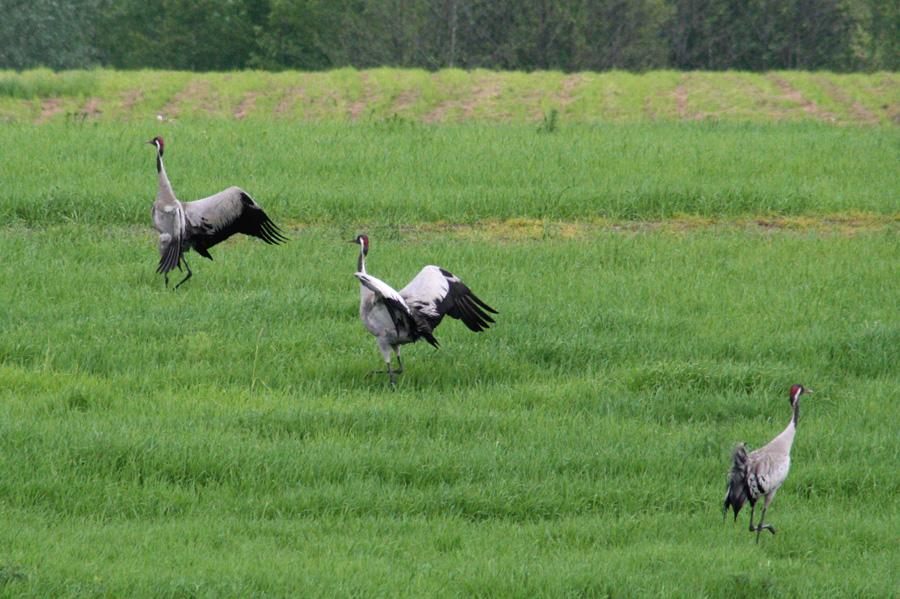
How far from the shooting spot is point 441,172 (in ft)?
59.2

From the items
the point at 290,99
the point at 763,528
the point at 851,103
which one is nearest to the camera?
the point at 763,528

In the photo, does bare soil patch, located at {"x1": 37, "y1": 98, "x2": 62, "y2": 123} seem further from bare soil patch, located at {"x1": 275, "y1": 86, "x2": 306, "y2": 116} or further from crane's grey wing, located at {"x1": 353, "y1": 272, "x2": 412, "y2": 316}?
crane's grey wing, located at {"x1": 353, "y1": 272, "x2": 412, "y2": 316}

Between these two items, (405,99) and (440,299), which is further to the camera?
(405,99)

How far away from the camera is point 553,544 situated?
694cm

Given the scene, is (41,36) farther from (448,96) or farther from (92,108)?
(448,96)

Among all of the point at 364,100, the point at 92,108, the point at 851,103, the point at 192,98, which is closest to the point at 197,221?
the point at 92,108

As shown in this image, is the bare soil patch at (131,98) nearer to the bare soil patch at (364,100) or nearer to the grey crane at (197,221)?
the bare soil patch at (364,100)

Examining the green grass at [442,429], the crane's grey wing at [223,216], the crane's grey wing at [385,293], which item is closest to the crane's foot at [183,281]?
the green grass at [442,429]

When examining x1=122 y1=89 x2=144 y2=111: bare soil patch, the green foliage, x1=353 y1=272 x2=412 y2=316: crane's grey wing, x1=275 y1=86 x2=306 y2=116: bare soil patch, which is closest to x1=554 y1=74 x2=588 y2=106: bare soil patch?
x1=275 y1=86 x2=306 y2=116: bare soil patch

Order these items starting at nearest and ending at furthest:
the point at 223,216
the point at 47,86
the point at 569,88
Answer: the point at 223,216
the point at 47,86
the point at 569,88

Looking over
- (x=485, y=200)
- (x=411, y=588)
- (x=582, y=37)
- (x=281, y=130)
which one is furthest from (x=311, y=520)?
(x=582, y=37)

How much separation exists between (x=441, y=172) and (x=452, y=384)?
337 inches

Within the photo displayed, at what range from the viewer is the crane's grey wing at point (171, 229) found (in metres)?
11.7

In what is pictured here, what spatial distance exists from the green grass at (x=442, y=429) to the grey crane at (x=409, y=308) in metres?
0.40
